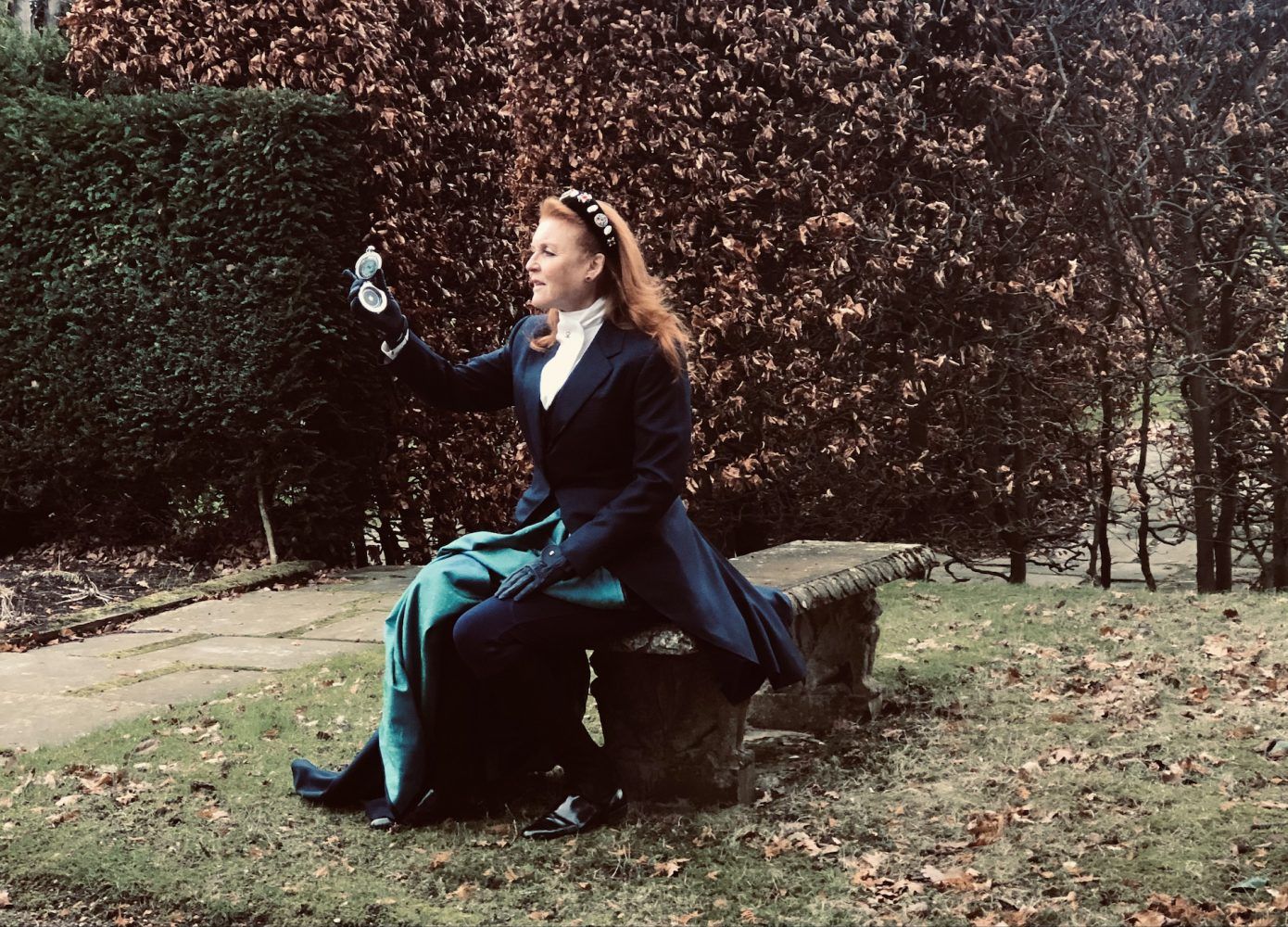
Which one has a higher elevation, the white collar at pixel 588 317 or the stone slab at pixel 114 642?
the white collar at pixel 588 317

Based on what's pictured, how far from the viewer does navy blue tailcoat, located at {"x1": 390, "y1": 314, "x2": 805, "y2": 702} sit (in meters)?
3.83

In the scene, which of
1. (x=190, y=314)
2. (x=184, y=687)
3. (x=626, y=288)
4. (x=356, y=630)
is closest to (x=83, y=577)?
(x=190, y=314)

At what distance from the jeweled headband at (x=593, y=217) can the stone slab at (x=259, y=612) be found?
3.45m

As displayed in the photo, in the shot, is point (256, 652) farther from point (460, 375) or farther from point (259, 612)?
point (460, 375)

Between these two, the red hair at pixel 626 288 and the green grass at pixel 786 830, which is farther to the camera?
the red hair at pixel 626 288

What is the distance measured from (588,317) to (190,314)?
469 centimetres

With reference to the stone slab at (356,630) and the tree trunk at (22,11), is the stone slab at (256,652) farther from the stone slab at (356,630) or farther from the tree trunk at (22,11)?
the tree trunk at (22,11)

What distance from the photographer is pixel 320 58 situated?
27.4ft

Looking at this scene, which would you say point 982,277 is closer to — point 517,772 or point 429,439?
point 429,439

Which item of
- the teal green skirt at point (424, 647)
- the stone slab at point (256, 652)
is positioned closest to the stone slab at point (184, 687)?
the stone slab at point (256, 652)

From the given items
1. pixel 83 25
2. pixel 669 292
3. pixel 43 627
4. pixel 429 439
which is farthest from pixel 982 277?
pixel 83 25

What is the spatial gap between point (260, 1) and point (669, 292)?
3265mm

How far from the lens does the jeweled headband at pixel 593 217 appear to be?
13.0 ft

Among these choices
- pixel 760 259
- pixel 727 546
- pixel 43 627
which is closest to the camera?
pixel 43 627
